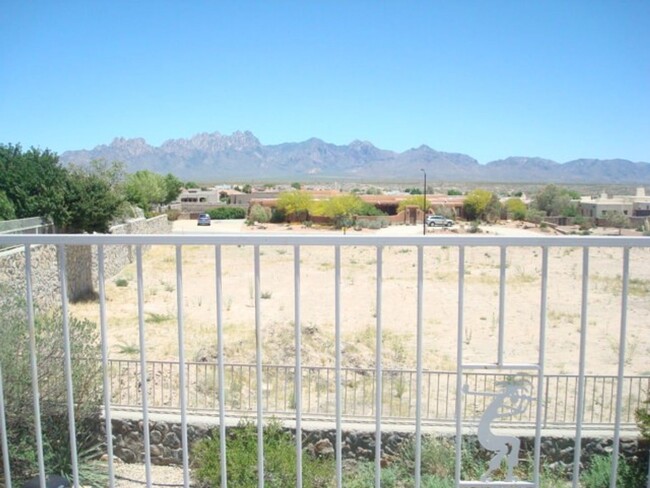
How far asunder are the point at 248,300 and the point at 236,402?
30.0 ft

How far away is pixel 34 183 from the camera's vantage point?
18859 mm

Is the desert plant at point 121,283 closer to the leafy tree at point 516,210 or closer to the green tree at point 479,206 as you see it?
the green tree at point 479,206

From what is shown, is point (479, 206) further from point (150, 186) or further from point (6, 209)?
point (6, 209)

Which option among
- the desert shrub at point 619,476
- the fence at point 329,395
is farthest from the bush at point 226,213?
the desert shrub at point 619,476

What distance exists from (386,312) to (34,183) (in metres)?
12.3

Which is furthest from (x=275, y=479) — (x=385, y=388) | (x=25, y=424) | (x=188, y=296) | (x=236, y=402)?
(x=188, y=296)

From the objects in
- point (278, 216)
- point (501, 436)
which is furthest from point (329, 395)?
point (278, 216)

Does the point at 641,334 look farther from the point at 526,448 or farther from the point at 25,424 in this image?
the point at 25,424

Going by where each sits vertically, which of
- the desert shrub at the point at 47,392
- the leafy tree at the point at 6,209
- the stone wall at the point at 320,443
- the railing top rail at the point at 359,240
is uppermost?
the railing top rail at the point at 359,240

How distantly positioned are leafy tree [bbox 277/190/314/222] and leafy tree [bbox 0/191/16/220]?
3453cm

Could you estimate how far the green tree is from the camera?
5231cm

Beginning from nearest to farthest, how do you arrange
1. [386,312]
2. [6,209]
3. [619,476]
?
1. [619,476]
2. [386,312]
3. [6,209]

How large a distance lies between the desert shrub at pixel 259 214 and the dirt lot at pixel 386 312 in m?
26.3

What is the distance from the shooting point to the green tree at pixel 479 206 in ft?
172
